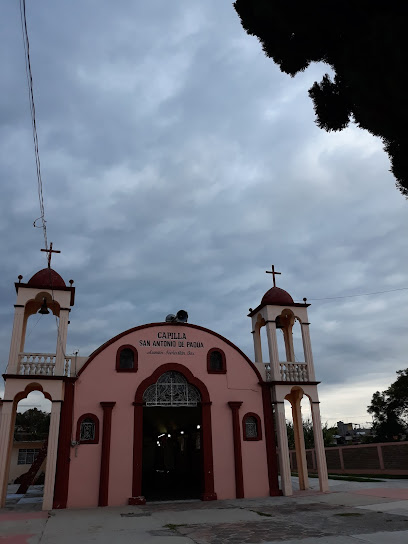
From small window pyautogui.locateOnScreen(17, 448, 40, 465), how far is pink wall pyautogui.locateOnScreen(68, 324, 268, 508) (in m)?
15.8

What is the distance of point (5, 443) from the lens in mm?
14594

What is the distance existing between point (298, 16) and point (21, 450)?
2994 centimetres

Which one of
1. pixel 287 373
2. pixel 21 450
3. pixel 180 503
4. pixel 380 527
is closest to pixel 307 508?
pixel 380 527

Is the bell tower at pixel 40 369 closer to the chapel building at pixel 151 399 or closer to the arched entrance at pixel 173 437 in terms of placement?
the chapel building at pixel 151 399

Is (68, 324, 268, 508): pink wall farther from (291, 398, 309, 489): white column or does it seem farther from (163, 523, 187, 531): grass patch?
(163, 523, 187, 531): grass patch

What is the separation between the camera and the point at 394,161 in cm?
680

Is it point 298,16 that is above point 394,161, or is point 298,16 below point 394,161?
above

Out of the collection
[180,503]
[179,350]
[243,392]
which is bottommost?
[180,503]

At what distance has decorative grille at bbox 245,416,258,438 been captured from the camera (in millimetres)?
17281

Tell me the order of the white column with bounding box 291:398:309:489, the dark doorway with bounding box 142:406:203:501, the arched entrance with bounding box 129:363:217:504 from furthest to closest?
the dark doorway with bounding box 142:406:203:501
the white column with bounding box 291:398:309:489
the arched entrance with bounding box 129:363:217:504

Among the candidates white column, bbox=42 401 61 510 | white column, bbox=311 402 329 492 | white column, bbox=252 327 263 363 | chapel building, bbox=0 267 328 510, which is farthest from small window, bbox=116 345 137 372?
white column, bbox=311 402 329 492

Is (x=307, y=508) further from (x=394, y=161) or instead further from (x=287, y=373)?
(x=394, y=161)

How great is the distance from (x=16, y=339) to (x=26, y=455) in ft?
54.6

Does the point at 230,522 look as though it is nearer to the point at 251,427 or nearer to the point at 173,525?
the point at 173,525
